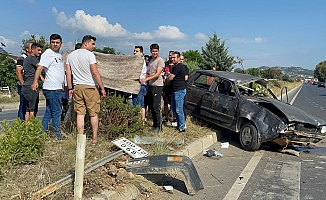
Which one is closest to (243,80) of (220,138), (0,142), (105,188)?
(220,138)

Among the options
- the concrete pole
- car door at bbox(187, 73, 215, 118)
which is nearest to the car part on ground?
the concrete pole

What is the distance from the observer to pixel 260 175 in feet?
18.4

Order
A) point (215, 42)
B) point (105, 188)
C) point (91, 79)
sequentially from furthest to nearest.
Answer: point (215, 42)
point (91, 79)
point (105, 188)

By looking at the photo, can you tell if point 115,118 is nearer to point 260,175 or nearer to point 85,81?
point 85,81

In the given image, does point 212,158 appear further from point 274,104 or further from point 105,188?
point 105,188

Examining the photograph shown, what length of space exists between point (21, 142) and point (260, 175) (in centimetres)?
370

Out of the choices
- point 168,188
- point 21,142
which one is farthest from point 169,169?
point 21,142

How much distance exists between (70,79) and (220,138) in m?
4.25

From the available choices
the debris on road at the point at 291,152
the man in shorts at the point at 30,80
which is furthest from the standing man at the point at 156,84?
the debris on road at the point at 291,152

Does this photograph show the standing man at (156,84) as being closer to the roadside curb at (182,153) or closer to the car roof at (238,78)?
the roadside curb at (182,153)

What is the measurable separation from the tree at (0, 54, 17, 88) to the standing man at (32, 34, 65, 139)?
662 inches

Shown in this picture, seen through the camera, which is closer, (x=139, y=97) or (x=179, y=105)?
(x=139, y=97)

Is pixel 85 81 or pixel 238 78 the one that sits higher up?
pixel 238 78

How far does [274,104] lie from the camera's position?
7.22 m
